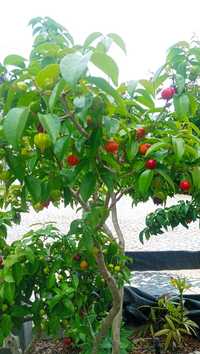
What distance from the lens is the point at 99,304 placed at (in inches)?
63.1

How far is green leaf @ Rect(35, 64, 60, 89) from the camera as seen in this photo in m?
0.69

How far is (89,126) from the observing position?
773 millimetres

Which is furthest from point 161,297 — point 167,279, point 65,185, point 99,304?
point 65,185

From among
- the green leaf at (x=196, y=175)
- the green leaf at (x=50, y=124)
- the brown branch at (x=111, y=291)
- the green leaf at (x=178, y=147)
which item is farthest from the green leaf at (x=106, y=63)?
the brown branch at (x=111, y=291)

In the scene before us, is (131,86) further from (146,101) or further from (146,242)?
(146,242)

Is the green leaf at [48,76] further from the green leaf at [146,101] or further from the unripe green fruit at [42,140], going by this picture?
the green leaf at [146,101]

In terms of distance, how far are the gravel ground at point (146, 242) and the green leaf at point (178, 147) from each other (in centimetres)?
139

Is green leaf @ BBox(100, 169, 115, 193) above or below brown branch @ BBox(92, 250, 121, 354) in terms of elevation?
above

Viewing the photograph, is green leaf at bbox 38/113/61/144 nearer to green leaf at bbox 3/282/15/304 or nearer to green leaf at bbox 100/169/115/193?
green leaf at bbox 100/169/115/193

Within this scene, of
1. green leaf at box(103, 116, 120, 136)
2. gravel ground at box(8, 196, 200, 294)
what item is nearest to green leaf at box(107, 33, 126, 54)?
green leaf at box(103, 116, 120, 136)

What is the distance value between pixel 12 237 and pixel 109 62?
4317mm

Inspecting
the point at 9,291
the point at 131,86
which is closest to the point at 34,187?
the point at 131,86

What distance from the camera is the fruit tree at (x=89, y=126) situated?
68 cm

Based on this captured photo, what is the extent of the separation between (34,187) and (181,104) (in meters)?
0.36
